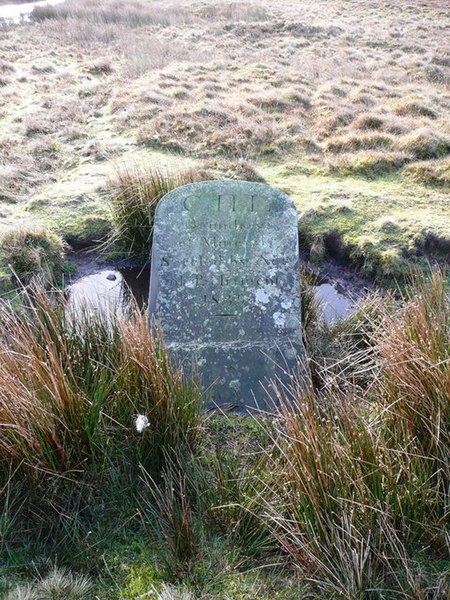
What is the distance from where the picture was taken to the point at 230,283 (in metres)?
4.31

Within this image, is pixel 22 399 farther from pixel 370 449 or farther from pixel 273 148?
pixel 273 148

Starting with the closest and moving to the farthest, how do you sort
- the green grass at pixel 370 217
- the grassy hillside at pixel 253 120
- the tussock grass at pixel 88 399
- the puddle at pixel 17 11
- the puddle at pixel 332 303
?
the tussock grass at pixel 88 399
the puddle at pixel 332 303
the green grass at pixel 370 217
the grassy hillside at pixel 253 120
the puddle at pixel 17 11

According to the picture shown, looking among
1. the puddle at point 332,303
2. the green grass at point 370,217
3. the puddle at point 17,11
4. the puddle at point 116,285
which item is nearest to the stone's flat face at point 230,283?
the puddle at point 332,303

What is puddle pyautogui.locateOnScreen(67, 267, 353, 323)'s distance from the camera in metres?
5.51

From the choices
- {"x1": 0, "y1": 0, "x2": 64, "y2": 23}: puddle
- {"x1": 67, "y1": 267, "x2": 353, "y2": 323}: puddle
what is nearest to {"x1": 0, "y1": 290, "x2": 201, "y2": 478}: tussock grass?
{"x1": 67, "y1": 267, "x2": 353, "y2": 323}: puddle

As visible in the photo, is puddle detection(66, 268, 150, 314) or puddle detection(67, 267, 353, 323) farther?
puddle detection(66, 268, 150, 314)

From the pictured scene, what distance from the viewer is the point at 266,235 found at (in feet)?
14.1

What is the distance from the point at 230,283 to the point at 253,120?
20.9 feet

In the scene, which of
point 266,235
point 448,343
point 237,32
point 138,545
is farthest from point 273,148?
point 237,32

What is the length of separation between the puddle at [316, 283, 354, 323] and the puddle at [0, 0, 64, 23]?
19.6 m

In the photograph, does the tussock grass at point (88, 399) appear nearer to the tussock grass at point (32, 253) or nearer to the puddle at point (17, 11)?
the tussock grass at point (32, 253)

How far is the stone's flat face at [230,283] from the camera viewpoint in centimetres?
423

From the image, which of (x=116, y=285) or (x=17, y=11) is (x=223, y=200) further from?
(x=17, y=11)

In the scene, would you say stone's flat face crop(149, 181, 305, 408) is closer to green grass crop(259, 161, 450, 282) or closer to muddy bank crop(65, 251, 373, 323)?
muddy bank crop(65, 251, 373, 323)
